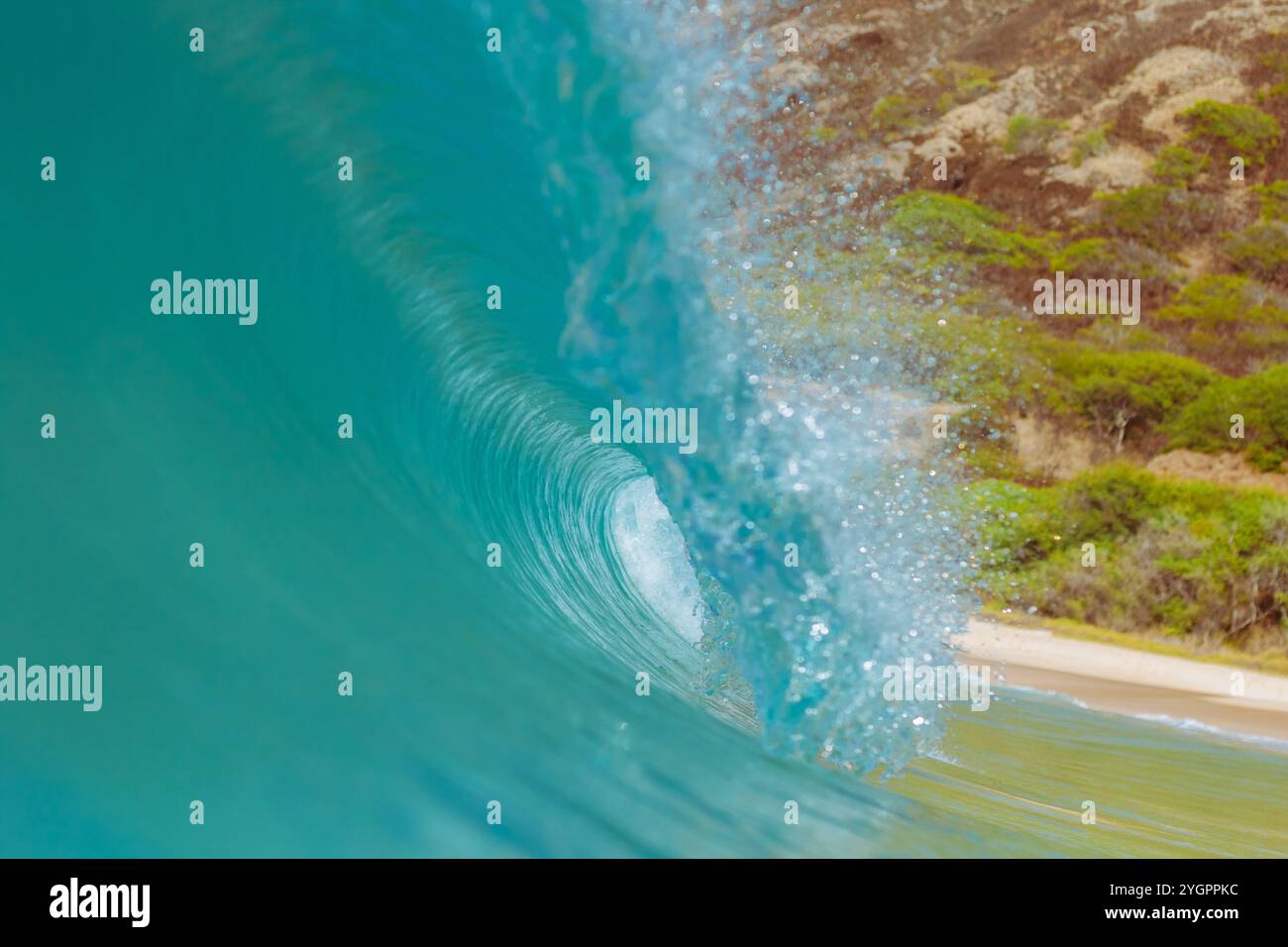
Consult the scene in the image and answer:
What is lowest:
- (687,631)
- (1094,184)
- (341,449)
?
(687,631)

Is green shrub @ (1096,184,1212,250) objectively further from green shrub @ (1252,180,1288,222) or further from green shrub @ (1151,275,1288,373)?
green shrub @ (1151,275,1288,373)

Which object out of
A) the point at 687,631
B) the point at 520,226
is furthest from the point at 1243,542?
the point at 520,226

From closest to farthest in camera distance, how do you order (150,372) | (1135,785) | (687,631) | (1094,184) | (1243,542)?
(150,372)
(687,631)
(1135,785)
(1243,542)
(1094,184)

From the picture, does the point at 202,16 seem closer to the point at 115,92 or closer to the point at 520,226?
the point at 115,92

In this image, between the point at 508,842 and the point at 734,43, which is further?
the point at 734,43

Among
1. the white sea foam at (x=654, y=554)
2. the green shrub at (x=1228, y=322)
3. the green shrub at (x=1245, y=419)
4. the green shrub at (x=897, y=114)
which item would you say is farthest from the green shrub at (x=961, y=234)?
the white sea foam at (x=654, y=554)

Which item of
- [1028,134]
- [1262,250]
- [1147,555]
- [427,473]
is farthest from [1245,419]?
[427,473]
